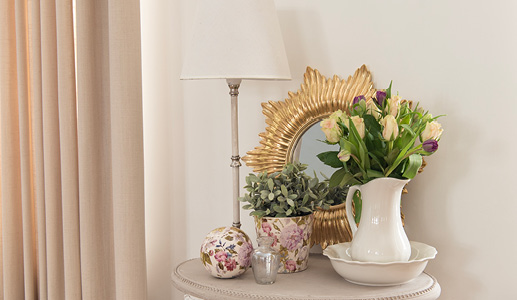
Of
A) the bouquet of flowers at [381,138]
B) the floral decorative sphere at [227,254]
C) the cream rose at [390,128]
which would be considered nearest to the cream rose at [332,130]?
the bouquet of flowers at [381,138]

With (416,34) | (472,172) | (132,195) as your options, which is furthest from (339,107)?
(132,195)

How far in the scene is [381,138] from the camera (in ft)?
4.27

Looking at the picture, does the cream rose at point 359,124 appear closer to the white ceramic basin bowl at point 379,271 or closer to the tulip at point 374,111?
the tulip at point 374,111

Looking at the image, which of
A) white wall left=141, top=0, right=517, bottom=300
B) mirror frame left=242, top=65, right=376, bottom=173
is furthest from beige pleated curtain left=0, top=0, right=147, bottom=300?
mirror frame left=242, top=65, right=376, bottom=173

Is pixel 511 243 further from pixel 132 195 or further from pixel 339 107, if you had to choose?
pixel 132 195

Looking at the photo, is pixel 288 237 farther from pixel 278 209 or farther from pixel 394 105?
pixel 394 105

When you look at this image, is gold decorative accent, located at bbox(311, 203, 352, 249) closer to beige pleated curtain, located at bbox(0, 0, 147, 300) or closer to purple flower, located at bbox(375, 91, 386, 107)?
purple flower, located at bbox(375, 91, 386, 107)

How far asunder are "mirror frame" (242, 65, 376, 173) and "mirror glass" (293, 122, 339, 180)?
0.04 feet

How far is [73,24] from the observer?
1.96 metres

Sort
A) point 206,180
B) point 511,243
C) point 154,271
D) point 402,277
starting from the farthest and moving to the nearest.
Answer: point 154,271 < point 206,180 < point 511,243 < point 402,277

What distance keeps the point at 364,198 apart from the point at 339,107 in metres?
0.32

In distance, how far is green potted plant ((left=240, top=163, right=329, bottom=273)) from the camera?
142 cm

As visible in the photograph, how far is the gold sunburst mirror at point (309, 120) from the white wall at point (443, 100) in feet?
0.14

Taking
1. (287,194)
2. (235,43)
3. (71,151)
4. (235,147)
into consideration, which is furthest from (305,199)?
(71,151)
